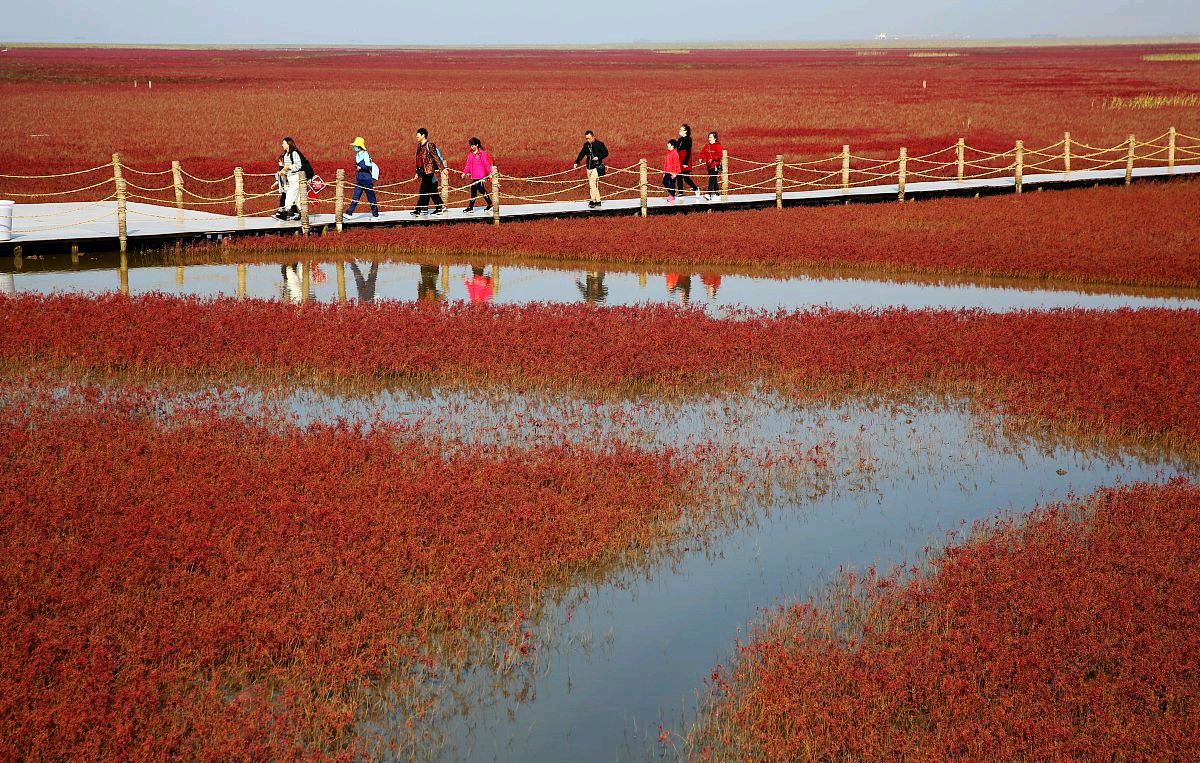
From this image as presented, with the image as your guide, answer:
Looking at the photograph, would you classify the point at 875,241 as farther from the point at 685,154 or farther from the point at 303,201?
the point at 303,201

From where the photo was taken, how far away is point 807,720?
225 inches

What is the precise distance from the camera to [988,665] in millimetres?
6164

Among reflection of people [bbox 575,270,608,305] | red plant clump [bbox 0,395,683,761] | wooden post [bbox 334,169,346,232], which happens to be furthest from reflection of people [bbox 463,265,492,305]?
red plant clump [bbox 0,395,683,761]

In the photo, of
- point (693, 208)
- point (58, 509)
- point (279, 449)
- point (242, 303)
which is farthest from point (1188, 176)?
point (58, 509)

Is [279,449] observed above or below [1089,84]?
below

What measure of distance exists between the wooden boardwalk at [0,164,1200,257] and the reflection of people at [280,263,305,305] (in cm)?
259

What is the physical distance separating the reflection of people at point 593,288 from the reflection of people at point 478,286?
1.34 metres

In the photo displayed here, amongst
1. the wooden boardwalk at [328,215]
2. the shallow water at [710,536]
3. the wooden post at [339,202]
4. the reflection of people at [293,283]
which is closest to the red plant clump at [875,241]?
the wooden post at [339,202]

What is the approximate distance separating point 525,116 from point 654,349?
43.9 meters

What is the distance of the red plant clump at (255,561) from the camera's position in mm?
5645

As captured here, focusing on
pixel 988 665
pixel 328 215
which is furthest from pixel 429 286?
pixel 988 665

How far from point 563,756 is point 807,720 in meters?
1.13

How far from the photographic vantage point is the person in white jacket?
22.1 m

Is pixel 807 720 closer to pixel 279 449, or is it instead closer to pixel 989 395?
pixel 279 449
